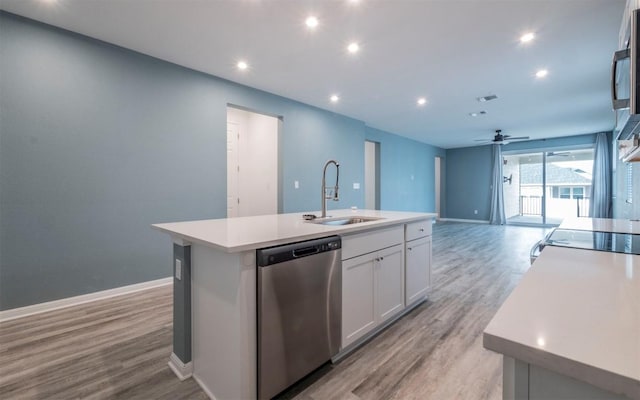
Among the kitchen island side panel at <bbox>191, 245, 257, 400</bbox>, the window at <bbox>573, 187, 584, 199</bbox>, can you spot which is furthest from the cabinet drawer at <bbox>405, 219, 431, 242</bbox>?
the window at <bbox>573, 187, 584, 199</bbox>

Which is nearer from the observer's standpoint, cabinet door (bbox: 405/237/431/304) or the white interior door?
cabinet door (bbox: 405/237/431/304)

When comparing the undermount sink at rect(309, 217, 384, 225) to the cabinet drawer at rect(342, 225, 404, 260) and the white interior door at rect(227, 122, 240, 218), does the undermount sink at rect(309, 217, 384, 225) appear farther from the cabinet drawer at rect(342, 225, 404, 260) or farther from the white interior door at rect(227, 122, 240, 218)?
the white interior door at rect(227, 122, 240, 218)

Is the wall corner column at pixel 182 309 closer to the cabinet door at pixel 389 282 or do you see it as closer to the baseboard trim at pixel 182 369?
the baseboard trim at pixel 182 369

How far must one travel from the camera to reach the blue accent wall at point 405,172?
7.28 meters

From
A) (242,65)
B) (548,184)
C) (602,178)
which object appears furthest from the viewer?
(548,184)

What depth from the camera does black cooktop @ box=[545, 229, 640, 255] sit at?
126 centimetres

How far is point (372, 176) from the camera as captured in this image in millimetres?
7566

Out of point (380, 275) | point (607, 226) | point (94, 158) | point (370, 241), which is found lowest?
point (380, 275)

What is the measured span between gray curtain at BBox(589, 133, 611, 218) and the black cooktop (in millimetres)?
7944

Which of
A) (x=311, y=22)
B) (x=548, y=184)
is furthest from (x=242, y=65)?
(x=548, y=184)

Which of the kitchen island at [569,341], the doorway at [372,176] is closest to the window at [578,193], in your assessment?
the doorway at [372,176]

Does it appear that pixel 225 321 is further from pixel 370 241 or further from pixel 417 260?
pixel 417 260

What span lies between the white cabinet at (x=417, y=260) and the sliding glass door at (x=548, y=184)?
7.79 m

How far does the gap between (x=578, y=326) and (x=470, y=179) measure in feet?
34.2
